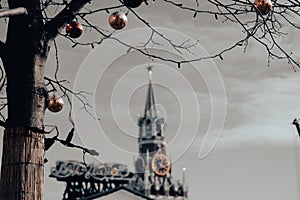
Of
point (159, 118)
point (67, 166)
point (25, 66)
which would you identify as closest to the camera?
point (25, 66)

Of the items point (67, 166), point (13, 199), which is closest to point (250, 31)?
point (13, 199)

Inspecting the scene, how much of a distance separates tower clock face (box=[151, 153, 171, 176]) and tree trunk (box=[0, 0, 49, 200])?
48518mm

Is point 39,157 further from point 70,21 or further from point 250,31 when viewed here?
point 250,31

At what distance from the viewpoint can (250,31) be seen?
2.15 m

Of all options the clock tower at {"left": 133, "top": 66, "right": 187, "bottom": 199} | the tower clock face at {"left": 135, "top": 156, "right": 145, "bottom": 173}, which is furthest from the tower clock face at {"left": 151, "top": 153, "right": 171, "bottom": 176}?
the tower clock face at {"left": 135, "top": 156, "right": 145, "bottom": 173}

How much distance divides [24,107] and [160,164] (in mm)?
49094

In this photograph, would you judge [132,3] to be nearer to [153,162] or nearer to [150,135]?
[153,162]

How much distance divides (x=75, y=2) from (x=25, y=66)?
32 centimetres

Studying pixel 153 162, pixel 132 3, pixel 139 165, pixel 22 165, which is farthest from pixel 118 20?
pixel 139 165

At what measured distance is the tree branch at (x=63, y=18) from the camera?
1.91 meters

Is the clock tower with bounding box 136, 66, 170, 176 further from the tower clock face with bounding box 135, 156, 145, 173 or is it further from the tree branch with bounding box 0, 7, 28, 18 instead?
the tree branch with bounding box 0, 7, 28, 18

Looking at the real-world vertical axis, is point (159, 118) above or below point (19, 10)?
above

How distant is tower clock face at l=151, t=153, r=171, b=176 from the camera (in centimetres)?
5020

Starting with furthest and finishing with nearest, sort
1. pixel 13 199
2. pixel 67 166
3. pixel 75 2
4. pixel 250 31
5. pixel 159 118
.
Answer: pixel 159 118, pixel 67 166, pixel 250 31, pixel 75 2, pixel 13 199
